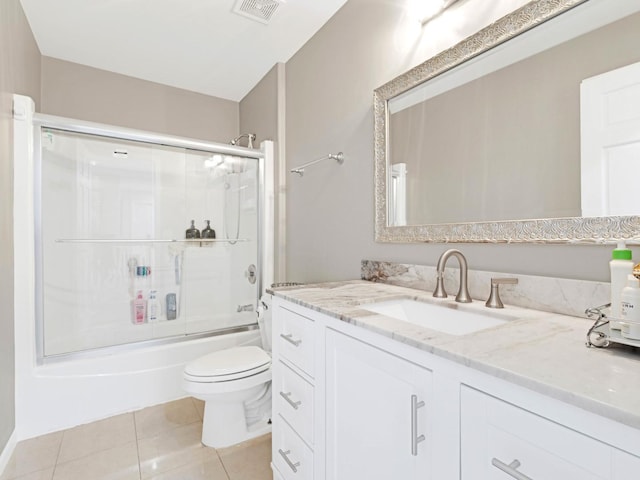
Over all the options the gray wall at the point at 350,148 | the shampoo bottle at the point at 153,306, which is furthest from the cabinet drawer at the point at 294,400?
the shampoo bottle at the point at 153,306

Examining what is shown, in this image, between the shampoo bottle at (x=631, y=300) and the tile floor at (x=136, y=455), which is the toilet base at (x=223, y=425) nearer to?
the tile floor at (x=136, y=455)

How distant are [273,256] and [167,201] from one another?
38.0 inches

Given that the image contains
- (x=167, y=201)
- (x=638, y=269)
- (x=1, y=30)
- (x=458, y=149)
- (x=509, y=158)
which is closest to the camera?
(x=638, y=269)

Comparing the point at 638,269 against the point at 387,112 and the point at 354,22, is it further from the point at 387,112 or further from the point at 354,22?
the point at 354,22

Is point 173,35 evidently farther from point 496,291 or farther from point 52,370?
point 496,291

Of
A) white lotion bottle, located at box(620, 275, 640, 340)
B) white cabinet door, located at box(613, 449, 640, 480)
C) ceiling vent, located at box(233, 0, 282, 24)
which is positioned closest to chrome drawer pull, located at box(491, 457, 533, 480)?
white cabinet door, located at box(613, 449, 640, 480)

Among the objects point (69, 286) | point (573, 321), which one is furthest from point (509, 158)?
point (69, 286)

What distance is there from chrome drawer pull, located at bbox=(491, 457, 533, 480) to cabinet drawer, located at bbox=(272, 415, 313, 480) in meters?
0.72

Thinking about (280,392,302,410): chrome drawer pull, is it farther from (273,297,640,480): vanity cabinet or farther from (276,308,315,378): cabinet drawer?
(276,308,315,378): cabinet drawer

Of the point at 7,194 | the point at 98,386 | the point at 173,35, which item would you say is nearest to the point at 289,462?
the point at 98,386

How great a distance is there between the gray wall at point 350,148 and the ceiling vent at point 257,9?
332 mm

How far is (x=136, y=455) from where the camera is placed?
5.29ft

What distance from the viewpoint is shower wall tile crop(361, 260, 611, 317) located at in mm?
919

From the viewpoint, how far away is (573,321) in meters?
0.89
